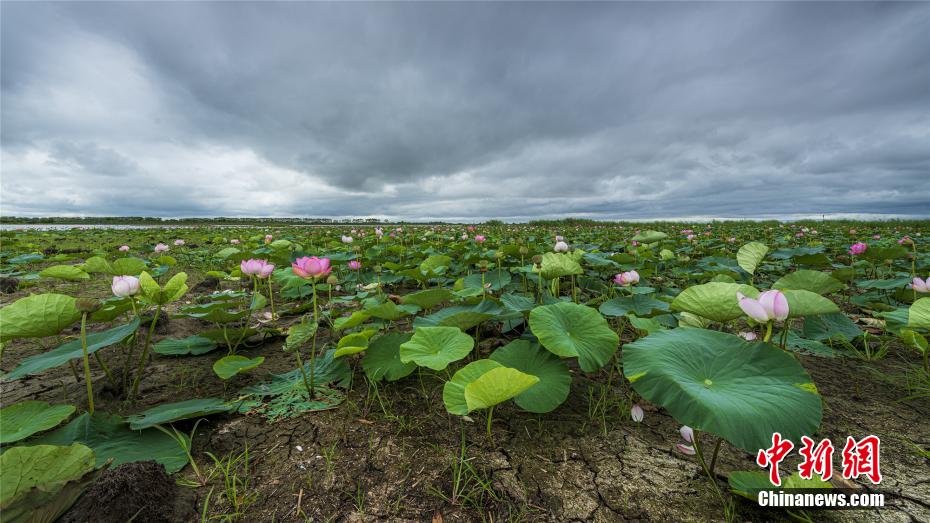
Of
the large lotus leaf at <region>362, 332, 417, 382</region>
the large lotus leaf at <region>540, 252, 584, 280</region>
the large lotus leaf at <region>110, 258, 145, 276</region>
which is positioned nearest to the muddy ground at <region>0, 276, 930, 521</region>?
the large lotus leaf at <region>362, 332, 417, 382</region>

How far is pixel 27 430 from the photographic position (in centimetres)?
114

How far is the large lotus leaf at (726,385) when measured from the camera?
0.97 m

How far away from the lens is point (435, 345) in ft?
5.12

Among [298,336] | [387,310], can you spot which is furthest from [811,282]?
[298,336]

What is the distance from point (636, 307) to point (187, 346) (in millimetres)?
2931

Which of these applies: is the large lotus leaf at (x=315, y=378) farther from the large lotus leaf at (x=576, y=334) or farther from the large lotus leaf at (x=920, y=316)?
the large lotus leaf at (x=920, y=316)

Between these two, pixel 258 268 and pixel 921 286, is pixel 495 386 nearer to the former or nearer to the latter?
pixel 258 268

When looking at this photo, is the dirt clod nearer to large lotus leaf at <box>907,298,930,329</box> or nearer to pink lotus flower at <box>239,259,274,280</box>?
pink lotus flower at <box>239,259,274,280</box>

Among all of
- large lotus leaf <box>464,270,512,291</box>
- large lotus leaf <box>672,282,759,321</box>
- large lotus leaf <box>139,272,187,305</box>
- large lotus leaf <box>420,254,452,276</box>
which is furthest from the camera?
large lotus leaf <box>420,254,452,276</box>

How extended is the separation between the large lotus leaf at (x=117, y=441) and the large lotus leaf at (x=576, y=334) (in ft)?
4.90

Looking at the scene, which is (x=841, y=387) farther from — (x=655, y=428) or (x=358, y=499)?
(x=358, y=499)

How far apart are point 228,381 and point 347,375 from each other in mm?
685

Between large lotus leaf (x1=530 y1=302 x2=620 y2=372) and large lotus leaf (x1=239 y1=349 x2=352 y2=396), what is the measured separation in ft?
3.57

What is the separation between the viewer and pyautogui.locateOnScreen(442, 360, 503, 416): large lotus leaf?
1271 millimetres
